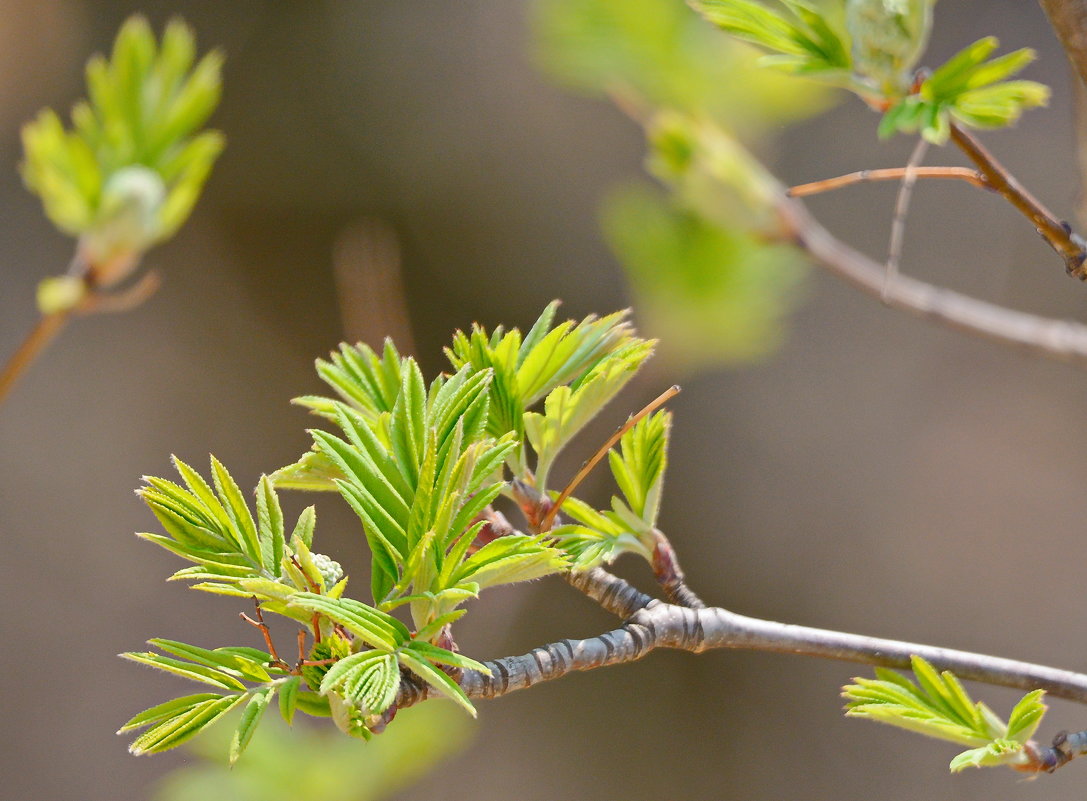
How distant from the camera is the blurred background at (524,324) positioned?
136 cm

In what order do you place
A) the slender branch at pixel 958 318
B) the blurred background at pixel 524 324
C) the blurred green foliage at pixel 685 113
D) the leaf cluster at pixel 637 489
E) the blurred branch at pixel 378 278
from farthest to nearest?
1. the blurred background at pixel 524 324
2. the blurred branch at pixel 378 278
3. the blurred green foliage at pixel 685 113
4. the slender branch at pixel 958 318
5. the leaf cluster at pixel 637 489

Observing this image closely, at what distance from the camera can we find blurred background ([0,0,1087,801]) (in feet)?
4.47

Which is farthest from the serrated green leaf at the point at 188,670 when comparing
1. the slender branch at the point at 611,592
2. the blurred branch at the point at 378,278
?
the blurred branch at the point at 378,278

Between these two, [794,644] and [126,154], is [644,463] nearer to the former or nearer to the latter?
[794,644]

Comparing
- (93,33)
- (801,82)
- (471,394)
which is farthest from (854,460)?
(471,394)

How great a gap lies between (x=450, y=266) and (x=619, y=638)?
1.23 meters

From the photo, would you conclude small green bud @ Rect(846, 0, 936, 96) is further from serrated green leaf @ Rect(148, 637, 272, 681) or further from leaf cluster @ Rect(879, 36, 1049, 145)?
serrated green leaf @ Rect(148, 637, 272, 681)

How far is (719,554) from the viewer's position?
1.52 metres

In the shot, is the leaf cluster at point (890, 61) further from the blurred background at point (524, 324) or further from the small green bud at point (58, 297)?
the blurred background at point (524, 324)

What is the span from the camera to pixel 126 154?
1.17ft

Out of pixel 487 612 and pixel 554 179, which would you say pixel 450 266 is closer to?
pixel 554 179

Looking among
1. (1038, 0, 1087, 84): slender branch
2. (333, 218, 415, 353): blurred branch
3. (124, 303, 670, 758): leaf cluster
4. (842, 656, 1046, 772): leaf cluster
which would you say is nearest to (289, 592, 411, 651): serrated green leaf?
(124, 303, 670, 758): leaf cluster

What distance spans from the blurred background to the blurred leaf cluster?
883 mm

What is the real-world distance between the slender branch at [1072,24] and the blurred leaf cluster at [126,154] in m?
0.27
